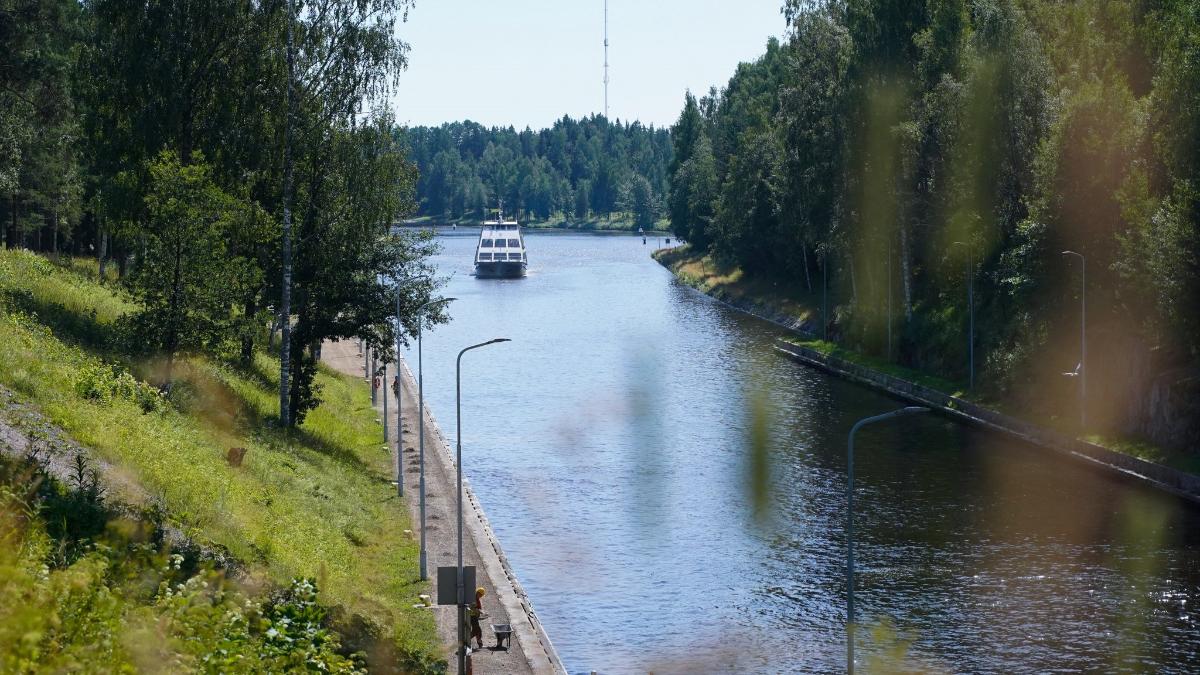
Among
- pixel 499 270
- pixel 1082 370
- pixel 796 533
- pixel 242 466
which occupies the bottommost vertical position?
pixel 796 533

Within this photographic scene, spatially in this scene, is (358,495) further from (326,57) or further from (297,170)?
(326,57)

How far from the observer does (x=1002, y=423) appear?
6106cm

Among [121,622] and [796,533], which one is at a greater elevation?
[121,622]

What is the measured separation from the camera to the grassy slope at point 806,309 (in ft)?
171

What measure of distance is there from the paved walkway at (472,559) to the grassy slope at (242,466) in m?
0.85

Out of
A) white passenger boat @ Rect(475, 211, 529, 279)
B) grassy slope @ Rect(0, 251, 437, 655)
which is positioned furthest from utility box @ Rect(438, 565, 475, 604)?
white passenger boat @ Rect(475, 211, 529, 279)

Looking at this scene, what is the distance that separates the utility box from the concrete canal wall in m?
30.5

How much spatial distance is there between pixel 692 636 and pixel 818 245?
6018 cm

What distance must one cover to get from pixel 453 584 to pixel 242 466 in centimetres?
1121

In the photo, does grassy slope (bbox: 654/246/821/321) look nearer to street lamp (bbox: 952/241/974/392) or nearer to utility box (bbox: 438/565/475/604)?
street lamp (bbox: 952/241/974/392)

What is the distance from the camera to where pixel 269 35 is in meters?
46.8

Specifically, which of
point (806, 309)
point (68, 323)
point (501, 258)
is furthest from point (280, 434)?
point (501, 258)

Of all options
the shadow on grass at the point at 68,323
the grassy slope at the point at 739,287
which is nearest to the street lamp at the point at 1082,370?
the shadow on grass at the point at 68,323

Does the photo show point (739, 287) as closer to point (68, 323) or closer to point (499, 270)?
point (499, 270)
